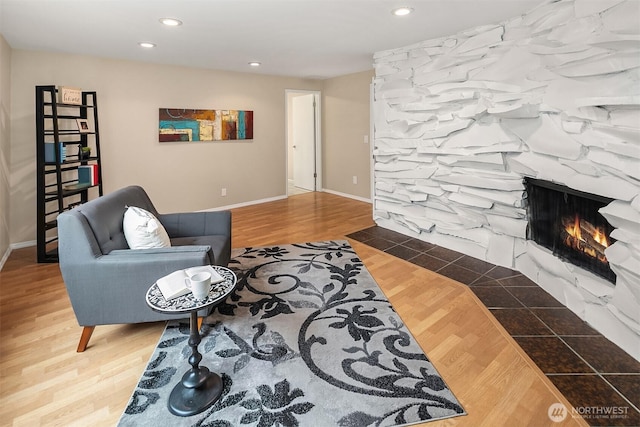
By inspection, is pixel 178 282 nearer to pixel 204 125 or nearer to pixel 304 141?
pixel 204 125

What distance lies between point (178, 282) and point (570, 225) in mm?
2757

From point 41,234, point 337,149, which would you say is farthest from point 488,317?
point 337,149

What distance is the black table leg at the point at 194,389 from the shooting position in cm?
169

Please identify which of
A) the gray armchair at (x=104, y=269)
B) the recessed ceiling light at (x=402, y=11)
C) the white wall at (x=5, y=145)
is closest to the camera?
the gray armchair at (x=104, y=269)

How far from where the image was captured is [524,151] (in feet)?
9.71

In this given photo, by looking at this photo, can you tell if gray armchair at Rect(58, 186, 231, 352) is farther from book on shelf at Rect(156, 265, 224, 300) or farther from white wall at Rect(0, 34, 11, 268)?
white wall at Rect(0, 34, 11, 268)

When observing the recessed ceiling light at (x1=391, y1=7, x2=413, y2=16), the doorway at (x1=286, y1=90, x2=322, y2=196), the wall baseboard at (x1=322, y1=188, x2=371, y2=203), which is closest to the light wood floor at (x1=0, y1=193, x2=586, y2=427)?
the recessed ceiling light at (x1=391, y1=7, x2=413, y2=16)

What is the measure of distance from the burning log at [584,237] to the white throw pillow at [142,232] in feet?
9.62

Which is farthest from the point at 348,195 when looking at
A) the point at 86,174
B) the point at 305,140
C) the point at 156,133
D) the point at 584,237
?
the point at 584,237

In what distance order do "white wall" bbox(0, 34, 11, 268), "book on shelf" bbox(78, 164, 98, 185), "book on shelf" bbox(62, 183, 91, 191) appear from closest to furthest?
1. "white wall" bbox(0, 34, 11, 268)
2. "book on shelf" bbox(62, 183, 91, 191)
3. "book on shelf" bbox(78, 164, 98, 185)
